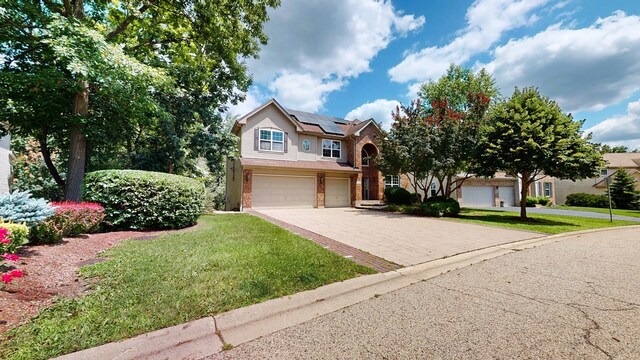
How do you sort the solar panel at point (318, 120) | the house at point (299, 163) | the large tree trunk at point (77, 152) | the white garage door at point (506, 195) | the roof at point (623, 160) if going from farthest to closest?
1. the roof at point (623, 160)
2. the white garage door at point (506, 195)
3. the solar panel at point (318, 120)
4. the house at point (299, 163)
5. the large tree trunk at point (77, 152)

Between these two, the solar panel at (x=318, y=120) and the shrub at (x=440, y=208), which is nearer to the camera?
the shrub at (x=440, y=208)

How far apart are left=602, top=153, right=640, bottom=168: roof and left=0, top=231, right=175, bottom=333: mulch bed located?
159 feet

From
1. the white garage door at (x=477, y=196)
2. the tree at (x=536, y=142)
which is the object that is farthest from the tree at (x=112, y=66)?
the white garage door at (x=477, y=196)

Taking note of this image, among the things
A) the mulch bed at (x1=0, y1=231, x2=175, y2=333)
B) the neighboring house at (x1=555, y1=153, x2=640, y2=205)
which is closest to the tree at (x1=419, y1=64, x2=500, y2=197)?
the mulch bed at (x1=0, y1=231, x2=175, y2=333)

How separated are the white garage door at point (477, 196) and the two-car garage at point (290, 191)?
13.8 m

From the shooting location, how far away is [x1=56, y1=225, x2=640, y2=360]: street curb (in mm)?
2258

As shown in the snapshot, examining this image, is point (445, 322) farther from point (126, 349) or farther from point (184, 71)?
point (184, 71)

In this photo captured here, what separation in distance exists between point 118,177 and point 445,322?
8.62 metres

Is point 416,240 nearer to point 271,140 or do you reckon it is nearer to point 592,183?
point 271,140

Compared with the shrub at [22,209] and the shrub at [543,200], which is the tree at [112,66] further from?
the shrub at [543,200]

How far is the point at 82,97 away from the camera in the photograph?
8.62 m

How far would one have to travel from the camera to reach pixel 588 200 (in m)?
27.2

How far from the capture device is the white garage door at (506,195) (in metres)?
26.4

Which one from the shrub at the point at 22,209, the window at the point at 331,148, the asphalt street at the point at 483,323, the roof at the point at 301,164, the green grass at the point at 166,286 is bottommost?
the asphalt street at the point at 483,323
